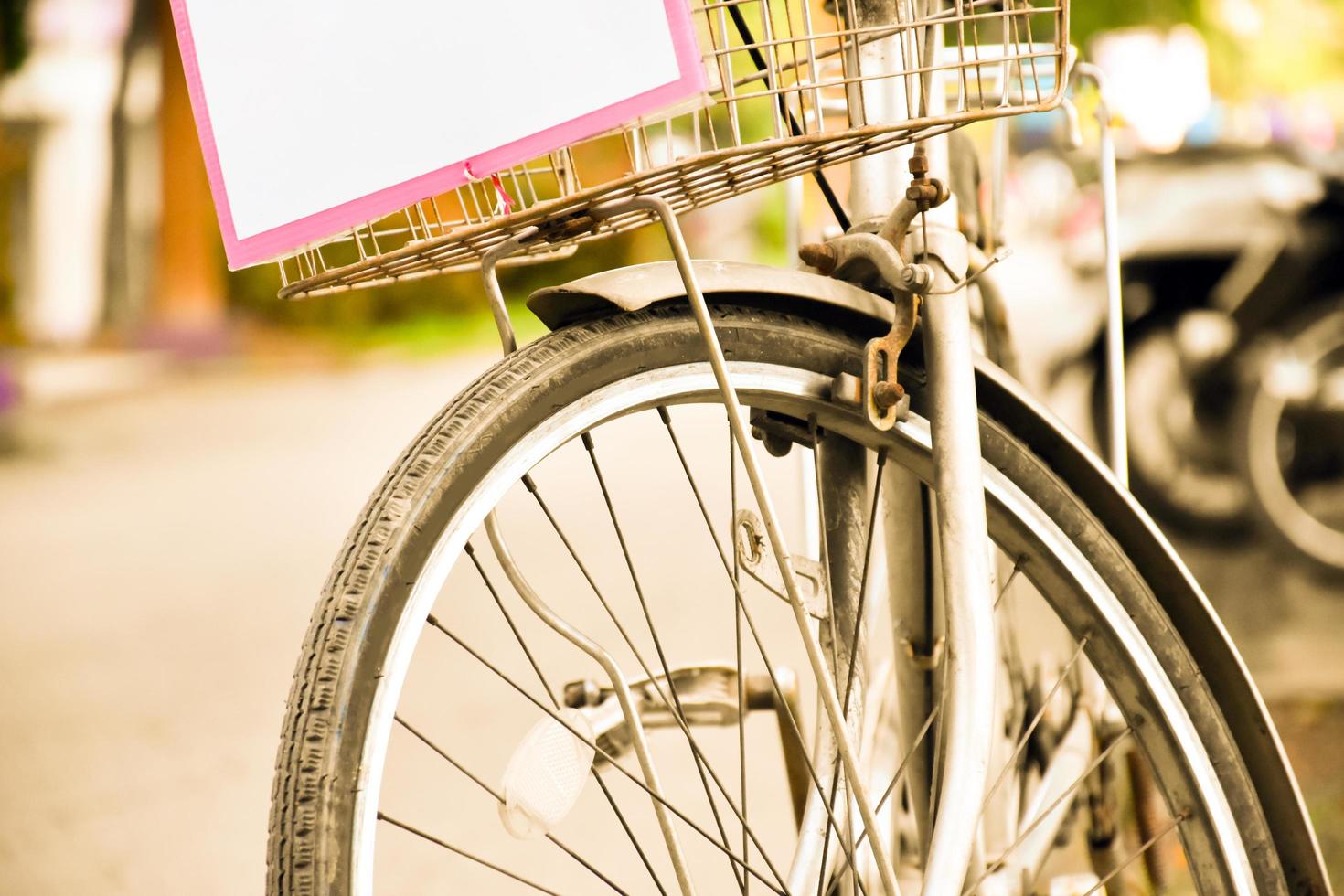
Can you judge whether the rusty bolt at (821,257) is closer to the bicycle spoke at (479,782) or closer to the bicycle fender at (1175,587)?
the bicycle fender at (1175,587)

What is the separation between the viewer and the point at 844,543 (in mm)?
1361

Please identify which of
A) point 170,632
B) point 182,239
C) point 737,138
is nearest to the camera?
point 737,138

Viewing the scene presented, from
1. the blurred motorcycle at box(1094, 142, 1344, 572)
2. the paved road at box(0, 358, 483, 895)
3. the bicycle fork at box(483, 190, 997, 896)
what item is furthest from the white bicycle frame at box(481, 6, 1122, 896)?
the blurred motorcycle at box(1094, 142, 1344, 572)

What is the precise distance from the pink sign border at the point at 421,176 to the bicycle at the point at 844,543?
1.6 inches

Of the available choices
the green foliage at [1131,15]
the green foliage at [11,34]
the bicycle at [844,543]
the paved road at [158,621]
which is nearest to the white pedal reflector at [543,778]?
the bicycle at [844,543]

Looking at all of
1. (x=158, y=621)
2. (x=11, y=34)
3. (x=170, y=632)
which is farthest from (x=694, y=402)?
(x=11, y=34)

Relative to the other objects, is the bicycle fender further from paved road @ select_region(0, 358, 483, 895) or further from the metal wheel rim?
paved road @ select_region(0, 358, 483, 895)

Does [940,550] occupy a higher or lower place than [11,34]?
lower

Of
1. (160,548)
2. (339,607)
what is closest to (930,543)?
(339,607)

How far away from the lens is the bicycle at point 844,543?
3.29 feet

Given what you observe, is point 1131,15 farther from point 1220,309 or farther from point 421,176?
point 421,176

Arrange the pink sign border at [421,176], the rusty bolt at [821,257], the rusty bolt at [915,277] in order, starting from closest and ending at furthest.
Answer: the pink sign border at [421,176] < the rusty bolt at [915,277] < the rusty bolt at [821,257]

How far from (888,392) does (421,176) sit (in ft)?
1.47

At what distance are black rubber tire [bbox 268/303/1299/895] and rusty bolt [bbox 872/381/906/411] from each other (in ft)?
0.21
